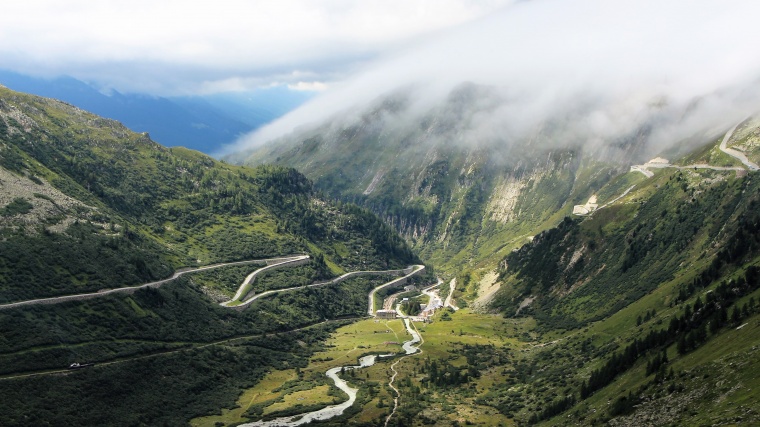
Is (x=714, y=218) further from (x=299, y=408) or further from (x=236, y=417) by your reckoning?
(x=236, y=417)

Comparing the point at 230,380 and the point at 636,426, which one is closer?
the point at 636,426

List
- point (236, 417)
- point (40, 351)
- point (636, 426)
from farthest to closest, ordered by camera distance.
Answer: point (236, 417)
point (40, 351)
point (636, 426)

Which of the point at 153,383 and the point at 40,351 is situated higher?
the point at 40,351

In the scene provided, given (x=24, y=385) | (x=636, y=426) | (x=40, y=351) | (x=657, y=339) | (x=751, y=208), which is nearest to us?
(x=636, y=426)

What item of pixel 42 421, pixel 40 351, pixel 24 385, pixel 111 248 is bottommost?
pixel 42 421

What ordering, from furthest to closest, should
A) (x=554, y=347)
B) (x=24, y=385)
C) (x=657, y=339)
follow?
(x=554, y=347) → (x=24, y=385) → (x=657, y=339)

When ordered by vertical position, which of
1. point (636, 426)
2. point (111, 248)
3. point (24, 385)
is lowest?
point (636, 426)

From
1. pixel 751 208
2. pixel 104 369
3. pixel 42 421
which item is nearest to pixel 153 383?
pixel 104 369

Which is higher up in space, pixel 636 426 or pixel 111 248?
pixel 111 248

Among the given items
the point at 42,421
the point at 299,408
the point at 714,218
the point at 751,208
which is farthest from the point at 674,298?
the point at 42,421

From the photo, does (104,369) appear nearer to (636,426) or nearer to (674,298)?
(636,426)
